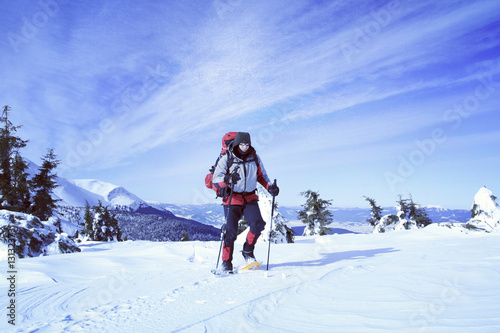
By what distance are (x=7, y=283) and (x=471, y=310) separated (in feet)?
16.2

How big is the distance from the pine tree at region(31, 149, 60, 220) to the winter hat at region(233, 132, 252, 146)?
26.1 m

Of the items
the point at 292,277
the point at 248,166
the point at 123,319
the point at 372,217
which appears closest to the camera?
the point at 123,319

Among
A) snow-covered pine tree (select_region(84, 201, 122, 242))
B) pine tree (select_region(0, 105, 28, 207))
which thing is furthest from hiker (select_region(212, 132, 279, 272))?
snow-covered pine tree (select_region(84, 201, 122, 242))

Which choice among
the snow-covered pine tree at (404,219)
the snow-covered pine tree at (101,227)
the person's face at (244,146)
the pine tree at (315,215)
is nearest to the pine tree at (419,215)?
the snow-covered pine tree at (404,219)

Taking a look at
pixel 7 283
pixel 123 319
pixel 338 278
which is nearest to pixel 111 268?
pixel 7 283

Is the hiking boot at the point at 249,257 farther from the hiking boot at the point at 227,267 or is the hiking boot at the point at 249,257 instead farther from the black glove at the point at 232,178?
the black glove at the point at 232,178

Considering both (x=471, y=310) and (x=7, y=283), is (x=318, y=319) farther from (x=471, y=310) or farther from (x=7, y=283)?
(x=7, y=283)

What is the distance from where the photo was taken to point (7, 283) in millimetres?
3373

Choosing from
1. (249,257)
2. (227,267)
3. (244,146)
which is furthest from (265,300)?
(244,146)

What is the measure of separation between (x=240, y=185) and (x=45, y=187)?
28.0m

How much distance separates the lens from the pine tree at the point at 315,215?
29.2m

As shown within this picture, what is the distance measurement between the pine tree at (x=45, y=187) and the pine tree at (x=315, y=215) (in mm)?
25128

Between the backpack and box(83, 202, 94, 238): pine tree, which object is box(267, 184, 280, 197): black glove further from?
box(83, 202, 94, 238): pine tree

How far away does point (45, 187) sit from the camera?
82.8 feet
